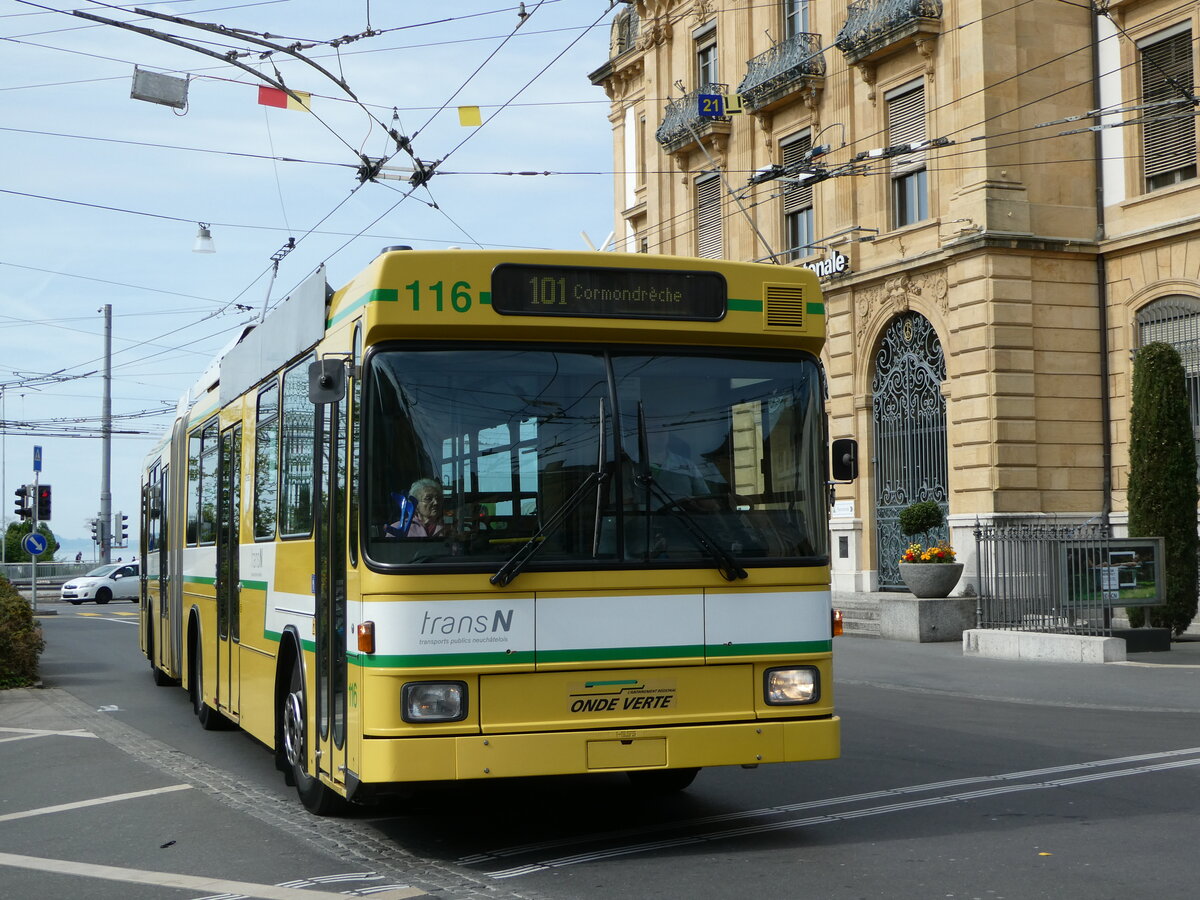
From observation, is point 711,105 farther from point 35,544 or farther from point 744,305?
point 744,305

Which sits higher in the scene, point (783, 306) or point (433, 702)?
point (783, 306)

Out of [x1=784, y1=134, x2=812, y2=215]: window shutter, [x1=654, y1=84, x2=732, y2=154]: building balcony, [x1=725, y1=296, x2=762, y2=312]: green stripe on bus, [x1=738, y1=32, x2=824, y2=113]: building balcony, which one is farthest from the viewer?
[x1=654, y1=84, x2=732, y2=154]: building balcony

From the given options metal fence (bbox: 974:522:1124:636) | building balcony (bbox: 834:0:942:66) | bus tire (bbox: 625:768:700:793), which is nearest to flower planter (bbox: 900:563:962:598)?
metal fence (bbox: 974:522:1124:636)

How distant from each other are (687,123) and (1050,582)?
17346 millimetres

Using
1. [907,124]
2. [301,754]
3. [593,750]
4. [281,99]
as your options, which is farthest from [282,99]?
[907,124]

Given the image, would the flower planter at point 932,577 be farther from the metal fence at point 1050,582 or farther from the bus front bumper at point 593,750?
the bus front bumper at point 593,750

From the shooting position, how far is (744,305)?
7695 millimetres

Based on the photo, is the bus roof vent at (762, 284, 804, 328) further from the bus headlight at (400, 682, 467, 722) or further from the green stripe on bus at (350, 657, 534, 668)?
the bus headlight at (400, 682, 467, 722)

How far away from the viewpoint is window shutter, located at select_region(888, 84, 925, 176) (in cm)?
2827

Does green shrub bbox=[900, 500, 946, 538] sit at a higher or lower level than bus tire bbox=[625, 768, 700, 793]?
higher

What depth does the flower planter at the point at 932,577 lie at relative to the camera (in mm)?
23078

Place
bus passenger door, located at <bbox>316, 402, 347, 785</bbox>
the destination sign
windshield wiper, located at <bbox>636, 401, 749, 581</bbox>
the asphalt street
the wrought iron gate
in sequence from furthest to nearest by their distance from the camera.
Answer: the wrought iron gate, bus passenger door, located at <bbox>316, 402, 347, 785</bbox>, the destination sign, windshield wiper, located at <bbox>636, 401, 749, 581</bbox>, the asphalt street

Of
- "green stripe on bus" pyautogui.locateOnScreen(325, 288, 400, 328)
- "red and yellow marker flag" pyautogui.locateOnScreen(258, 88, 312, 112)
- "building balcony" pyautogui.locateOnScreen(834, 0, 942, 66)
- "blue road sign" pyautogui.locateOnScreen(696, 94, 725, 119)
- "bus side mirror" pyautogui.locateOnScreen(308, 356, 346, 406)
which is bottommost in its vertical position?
"bus side mirror" pyautogui.locateOnScreen(308, 356, 346, 406)

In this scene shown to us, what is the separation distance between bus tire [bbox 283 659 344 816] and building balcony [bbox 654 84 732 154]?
86.0 ft
